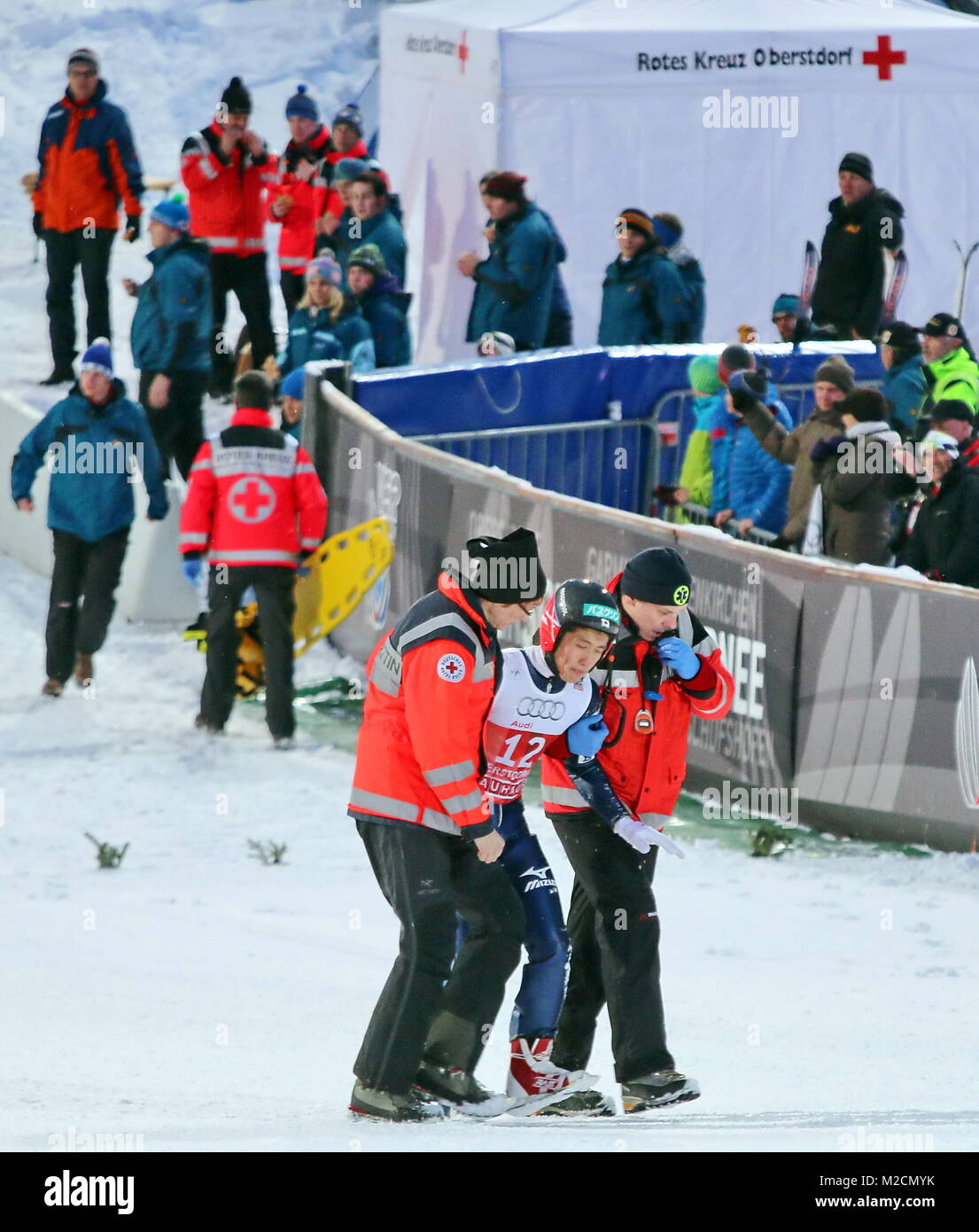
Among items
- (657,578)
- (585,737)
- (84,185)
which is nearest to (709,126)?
(84,185)

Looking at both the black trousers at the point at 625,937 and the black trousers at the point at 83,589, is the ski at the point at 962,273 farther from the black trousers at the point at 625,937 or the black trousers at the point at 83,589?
the black trousers at the point at 625,937

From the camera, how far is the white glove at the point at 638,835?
5609 millimetres

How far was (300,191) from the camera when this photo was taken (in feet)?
46.8

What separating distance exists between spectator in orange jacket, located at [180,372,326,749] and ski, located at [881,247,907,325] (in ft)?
16.0

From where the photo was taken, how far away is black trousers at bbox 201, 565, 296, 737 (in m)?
10.0

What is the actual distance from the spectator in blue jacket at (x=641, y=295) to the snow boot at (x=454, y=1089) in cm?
779

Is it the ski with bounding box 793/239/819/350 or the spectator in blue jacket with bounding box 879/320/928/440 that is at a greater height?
the ski with bounding box 793/239/819/350

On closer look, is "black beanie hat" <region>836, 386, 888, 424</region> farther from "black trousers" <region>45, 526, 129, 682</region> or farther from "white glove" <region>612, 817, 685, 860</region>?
"white glove" <region>612, 817, 685, 860</region>

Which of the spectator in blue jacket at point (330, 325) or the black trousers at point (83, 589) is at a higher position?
the spectator in blue jacket at point (330, 325)

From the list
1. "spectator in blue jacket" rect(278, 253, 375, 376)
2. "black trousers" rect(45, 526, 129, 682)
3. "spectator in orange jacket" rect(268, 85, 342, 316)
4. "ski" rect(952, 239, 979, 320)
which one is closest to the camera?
"black trousers" rect(45, 526, 129, 682)

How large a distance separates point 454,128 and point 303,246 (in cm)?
145

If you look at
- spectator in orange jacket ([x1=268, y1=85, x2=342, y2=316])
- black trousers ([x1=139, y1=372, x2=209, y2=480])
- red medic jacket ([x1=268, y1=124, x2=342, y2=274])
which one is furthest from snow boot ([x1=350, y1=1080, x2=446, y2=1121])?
red medic jacket ([x1=268, y1=124, x2=342, y2=274])

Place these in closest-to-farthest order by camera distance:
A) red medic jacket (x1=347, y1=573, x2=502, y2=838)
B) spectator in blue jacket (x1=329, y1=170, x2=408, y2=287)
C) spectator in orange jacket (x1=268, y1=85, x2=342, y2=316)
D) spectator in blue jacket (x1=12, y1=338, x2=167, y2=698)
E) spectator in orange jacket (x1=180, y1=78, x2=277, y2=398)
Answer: red medic jacket (x1=347, y1=573, x2=502, y2=838) < spectator in blue jacket (x1=12, y1=338, x2=167, y2=698) < spectator in blue jacket (x1=329, y1=170, x2=408, y2=287) < spectator in orange jacket (x1=180, y1=78, x2=277, y2=398) < spectator in orange jacket (x1=268, y1=85, x2=342, y2=316)

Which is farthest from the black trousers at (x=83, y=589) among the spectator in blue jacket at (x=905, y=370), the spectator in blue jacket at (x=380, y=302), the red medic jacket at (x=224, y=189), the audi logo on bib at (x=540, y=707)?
the audi logo on bib at (x=540, y=707)
